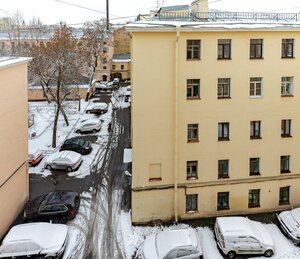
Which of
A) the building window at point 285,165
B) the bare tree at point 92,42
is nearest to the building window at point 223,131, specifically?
the building window at point 285,165

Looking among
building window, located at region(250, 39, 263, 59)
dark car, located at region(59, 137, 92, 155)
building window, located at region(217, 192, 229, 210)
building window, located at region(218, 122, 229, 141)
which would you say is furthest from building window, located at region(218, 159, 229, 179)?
dark car, located at region(59, 137, 92, 155)

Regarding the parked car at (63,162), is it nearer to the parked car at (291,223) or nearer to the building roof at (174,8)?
the building roof at (174,8)

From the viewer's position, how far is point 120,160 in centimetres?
3272

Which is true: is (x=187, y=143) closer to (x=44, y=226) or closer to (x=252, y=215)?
(x=252, y=215)

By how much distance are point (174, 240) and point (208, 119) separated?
22.8 ft

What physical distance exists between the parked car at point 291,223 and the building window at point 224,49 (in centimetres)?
908

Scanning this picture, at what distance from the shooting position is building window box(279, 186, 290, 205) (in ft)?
78.6

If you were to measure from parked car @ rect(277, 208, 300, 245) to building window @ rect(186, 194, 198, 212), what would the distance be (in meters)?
4.54

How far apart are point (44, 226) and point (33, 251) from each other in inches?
70.2

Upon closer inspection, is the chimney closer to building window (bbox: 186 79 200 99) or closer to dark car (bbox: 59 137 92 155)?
building window (bbox: 186 79 200 99)

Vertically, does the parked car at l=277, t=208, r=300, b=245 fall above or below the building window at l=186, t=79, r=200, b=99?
below

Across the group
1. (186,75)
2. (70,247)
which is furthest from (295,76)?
(70,247)

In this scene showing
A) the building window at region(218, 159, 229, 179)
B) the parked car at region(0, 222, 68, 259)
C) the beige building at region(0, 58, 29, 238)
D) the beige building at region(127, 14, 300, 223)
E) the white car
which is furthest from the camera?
the white car

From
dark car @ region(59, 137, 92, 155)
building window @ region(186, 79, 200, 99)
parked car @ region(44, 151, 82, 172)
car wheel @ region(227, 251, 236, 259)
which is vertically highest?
building window @ region(186, 79, 200, 99)
